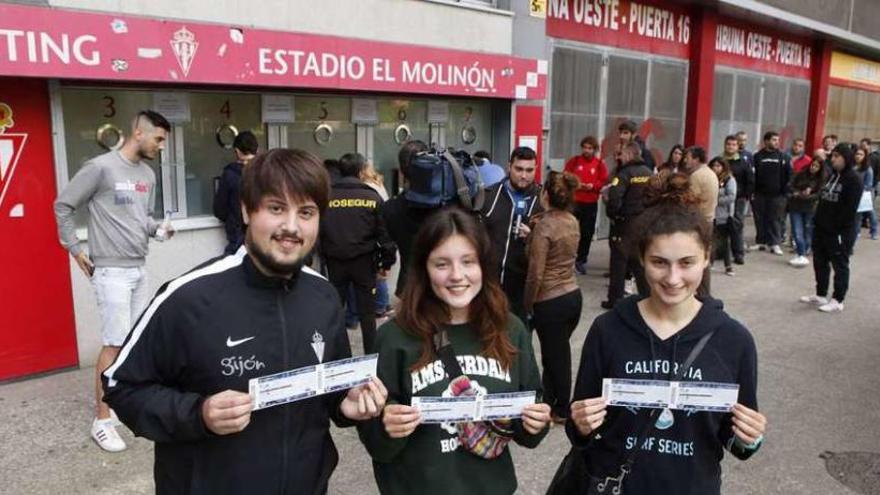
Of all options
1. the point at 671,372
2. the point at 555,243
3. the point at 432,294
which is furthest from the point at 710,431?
the point at 555,243

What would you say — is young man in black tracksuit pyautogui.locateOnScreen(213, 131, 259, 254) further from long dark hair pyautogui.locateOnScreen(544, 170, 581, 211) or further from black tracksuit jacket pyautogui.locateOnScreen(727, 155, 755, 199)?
black tracksuit jacket pyautogui.locateOnScreen(727, 155, 755, 199)

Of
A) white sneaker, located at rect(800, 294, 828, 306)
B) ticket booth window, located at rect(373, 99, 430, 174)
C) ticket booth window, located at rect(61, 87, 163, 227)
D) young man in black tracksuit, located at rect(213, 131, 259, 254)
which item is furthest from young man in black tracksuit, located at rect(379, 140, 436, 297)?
white sneaker, located at rect(800, 294, 828, 306)

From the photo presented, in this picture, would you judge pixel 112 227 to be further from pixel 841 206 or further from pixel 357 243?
pixel 841 206

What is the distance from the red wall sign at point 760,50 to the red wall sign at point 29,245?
42.6 feet

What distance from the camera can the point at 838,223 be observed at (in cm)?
760

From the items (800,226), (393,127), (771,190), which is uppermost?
(393,127)

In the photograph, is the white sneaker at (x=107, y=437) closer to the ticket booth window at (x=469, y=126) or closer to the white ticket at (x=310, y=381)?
the white ticket at (x=310, y=381)

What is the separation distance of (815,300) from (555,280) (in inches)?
214

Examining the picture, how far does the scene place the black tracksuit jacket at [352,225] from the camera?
A: 5.54m

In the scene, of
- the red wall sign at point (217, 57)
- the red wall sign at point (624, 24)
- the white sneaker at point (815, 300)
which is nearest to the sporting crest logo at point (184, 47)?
the red wall sign at point (217, 57)

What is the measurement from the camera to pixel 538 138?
9.47 meters

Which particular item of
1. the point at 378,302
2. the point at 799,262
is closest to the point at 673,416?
the point at 378,302

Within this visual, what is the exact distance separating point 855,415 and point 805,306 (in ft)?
11.3

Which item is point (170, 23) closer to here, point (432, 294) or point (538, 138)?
point (432, 294)
